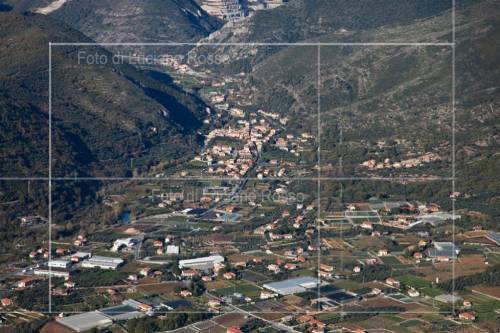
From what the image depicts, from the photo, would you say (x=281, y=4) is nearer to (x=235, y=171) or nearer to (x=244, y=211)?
(x=235, y=171)

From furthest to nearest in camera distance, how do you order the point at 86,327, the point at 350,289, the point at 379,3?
the point at 379,3, the point at 350,289, the point at 86,327

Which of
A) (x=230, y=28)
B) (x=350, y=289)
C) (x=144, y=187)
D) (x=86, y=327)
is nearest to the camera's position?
(x=86, y=327)

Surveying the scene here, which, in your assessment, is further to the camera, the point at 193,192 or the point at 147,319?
the point at 193,192

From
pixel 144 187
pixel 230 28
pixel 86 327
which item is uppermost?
pixel 230 28

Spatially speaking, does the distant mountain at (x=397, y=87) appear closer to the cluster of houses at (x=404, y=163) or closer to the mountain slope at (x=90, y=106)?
the cluster of houses at (x=404, y=163)

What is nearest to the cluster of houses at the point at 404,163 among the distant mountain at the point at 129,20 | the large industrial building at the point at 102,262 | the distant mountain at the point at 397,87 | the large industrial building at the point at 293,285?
the distant mountain at the point at 397,87

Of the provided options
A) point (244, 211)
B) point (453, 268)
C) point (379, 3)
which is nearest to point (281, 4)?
point (379, 3)

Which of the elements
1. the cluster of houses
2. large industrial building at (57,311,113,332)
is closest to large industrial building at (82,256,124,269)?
large industrial building at (57,311,113,332)

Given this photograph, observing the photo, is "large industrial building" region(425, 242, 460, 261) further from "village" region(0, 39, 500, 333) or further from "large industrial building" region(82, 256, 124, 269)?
"large industrial building" region(82, 256, 124, 269)
